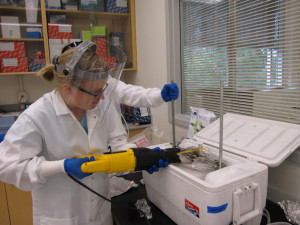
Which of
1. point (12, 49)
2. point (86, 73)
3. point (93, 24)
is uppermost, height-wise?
point (93, 24)

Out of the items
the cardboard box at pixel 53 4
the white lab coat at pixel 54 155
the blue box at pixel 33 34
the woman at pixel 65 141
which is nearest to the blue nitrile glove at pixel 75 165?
the woman at pixel 65 141

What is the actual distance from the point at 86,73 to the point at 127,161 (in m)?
0.34

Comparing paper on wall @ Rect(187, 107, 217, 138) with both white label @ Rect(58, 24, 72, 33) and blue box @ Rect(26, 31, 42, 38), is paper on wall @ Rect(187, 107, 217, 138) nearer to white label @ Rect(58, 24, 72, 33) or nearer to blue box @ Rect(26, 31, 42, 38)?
white label @ Rect(58, 24, 72, 33)

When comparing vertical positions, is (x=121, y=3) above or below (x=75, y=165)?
above

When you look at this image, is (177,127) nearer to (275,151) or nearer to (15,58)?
(275,151)

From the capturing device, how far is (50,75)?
2.86 ft

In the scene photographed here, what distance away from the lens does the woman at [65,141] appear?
0.80 metres

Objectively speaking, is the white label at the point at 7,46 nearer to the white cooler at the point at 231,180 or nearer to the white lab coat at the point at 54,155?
the white lab coat at the point at 54,155

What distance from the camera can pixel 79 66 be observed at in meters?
0.77

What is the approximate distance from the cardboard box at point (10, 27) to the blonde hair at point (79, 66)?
1599 millimetres

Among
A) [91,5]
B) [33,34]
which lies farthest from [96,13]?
[33,34]

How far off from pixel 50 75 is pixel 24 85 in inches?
71.2

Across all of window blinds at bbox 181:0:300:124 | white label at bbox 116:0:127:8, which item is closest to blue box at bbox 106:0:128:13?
white label at bbox 116:0:127:8

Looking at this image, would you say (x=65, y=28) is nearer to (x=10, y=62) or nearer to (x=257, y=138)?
(x=10, y=62)
